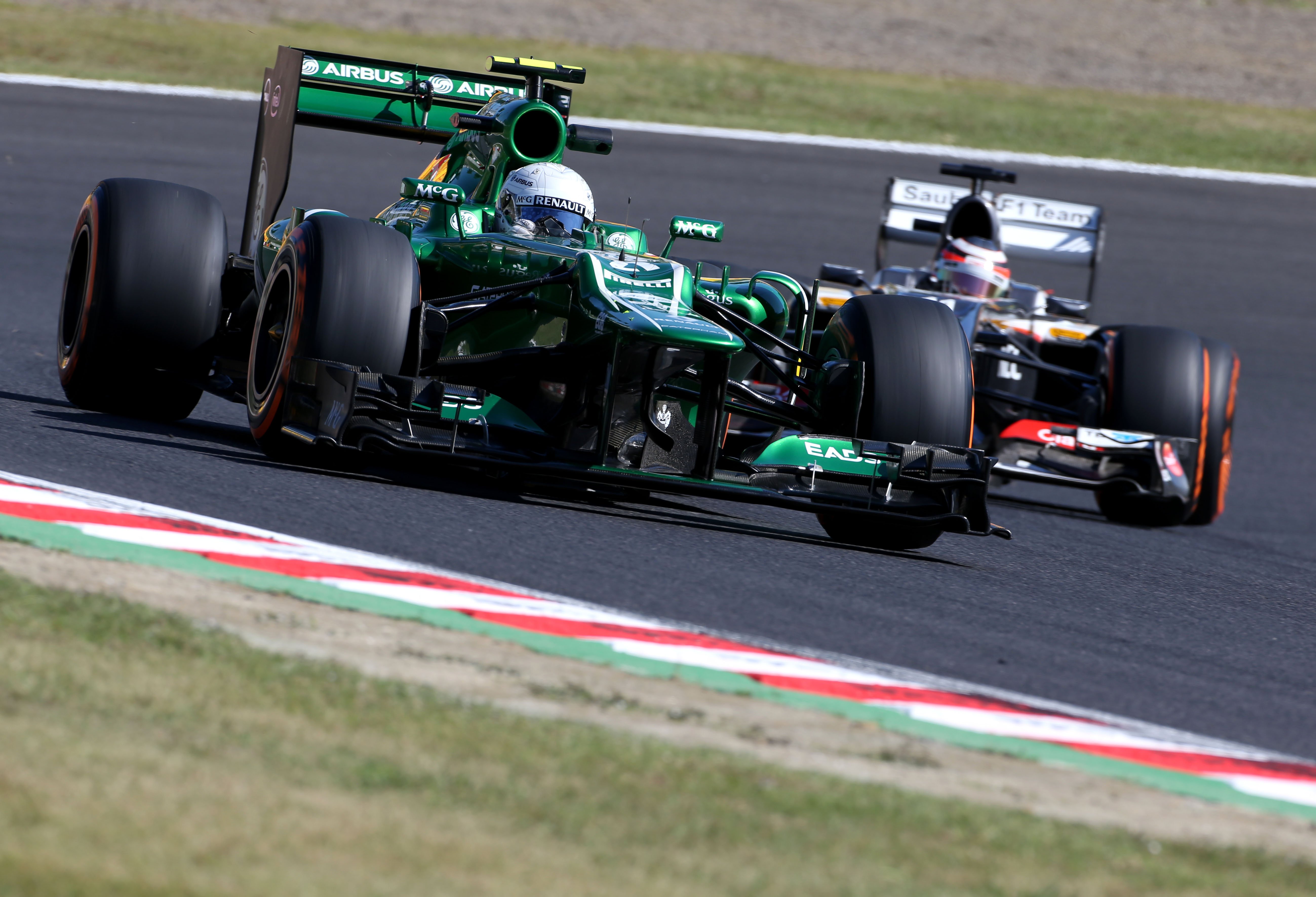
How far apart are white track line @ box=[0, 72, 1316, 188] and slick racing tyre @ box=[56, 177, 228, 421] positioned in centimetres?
1145

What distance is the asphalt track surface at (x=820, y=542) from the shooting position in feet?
18.5

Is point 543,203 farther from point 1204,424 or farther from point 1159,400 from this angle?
point 1204,424

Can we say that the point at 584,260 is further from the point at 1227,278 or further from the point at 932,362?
the point at 1227,278

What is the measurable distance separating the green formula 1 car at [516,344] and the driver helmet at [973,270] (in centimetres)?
395

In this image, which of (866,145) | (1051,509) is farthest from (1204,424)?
(866,145)

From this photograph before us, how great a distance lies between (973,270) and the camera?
1275cm

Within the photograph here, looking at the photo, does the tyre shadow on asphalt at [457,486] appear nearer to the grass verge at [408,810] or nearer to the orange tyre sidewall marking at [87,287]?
the orange tyre sidewall marking at [87,287]

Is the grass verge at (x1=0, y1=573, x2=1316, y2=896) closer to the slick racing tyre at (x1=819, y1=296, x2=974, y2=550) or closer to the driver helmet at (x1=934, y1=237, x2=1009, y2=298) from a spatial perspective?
the slick racing tyre at (x1=819, y1=296, x2=974, y2=550)

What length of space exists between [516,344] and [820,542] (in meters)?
1.52

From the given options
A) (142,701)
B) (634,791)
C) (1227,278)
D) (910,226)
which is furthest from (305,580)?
(1227,278)

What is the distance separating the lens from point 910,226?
1373 centimetres

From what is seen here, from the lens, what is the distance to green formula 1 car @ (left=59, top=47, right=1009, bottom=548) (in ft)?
23.1

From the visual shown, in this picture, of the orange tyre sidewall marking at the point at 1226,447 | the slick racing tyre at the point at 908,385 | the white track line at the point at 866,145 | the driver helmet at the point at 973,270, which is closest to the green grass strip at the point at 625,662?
the slick racing tyre at the point at 908,385

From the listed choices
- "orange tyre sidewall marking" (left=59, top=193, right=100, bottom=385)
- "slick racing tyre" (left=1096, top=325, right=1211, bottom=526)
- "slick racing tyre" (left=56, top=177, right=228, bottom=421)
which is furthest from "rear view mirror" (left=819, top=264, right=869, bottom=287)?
"orange tyre sidewall marking" (left=59, top=193, right=100, bottom=385)
